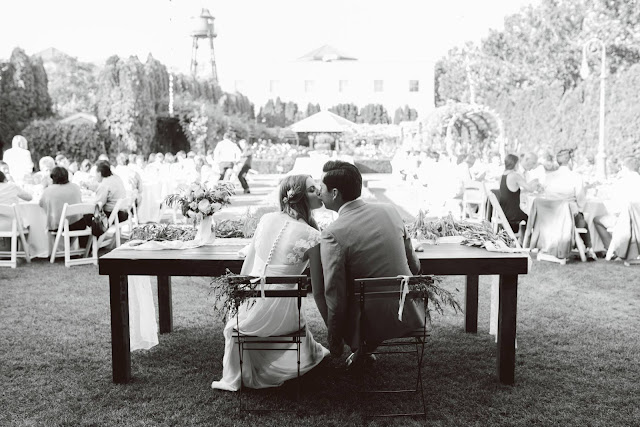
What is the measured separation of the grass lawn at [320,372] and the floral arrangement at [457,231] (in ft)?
2.74

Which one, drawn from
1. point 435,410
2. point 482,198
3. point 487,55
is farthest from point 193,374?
point 487,55

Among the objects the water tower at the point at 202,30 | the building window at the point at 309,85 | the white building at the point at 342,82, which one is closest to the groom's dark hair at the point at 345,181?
the white building at the point at 342,82

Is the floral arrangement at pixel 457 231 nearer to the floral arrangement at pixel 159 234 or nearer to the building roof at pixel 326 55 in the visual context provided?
the floral arrangement at pixel 159 234

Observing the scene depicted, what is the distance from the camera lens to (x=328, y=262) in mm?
3584

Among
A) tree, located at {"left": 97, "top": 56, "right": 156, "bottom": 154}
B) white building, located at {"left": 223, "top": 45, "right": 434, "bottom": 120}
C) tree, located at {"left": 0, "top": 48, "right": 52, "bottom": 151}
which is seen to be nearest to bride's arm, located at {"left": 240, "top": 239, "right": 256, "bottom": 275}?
tree, located at {"left": 0, "top": 48, "right": 52, "bottom": 151}

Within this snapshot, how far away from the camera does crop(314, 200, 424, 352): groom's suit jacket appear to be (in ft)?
11.8

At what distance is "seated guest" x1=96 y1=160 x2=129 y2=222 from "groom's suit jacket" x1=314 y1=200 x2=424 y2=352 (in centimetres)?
573

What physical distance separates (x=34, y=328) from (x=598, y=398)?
4214 mm

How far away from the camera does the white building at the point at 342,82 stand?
5612cm

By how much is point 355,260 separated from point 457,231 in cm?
150

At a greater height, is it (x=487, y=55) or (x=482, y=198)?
(x=487, y=55)

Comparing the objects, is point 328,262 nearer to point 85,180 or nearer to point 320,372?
point 320,372

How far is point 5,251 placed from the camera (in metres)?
8.58

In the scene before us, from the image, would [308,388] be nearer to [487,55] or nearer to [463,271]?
[463,271]
